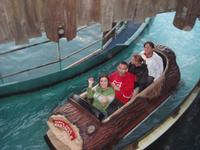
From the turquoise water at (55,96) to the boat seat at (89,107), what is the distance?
1.34 meters

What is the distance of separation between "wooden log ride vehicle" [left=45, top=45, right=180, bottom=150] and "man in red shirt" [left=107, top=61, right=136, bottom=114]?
0.23 meters

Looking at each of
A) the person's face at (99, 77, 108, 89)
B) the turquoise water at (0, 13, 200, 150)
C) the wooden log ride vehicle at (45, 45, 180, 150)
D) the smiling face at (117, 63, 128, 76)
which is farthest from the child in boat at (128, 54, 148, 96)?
the turquoise water at (0, 13, 200, 150)

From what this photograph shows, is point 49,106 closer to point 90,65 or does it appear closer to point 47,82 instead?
point 47,82

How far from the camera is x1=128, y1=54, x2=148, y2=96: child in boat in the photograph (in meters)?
5.91

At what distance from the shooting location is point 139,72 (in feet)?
19.6

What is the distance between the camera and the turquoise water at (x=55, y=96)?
6.17 meters

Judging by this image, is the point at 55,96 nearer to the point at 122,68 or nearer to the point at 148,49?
the point at 122,68

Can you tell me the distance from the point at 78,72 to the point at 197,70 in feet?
10.5

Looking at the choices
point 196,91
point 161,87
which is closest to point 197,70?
point 196,91

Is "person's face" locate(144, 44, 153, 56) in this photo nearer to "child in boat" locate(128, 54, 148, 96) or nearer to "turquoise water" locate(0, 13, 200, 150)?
"child in boat" locate(128, 54, 148, 96)

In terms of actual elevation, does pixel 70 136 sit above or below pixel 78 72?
above

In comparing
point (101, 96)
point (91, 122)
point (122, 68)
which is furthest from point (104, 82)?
point (91, 122)

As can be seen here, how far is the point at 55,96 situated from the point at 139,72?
2.22 m

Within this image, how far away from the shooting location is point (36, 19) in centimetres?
404
